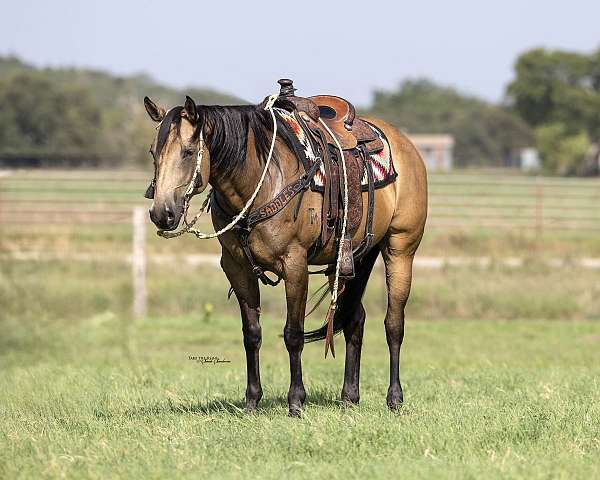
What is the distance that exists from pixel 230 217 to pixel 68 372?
3.99 m

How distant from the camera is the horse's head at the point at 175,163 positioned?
20.9 feet

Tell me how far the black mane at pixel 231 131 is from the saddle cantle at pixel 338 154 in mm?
360

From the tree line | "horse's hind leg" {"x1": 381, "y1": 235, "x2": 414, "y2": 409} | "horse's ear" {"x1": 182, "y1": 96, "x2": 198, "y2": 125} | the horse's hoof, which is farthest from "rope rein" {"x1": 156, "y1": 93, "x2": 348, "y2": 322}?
the tree line

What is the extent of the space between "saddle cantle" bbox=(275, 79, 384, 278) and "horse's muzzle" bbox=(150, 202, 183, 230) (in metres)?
1.35

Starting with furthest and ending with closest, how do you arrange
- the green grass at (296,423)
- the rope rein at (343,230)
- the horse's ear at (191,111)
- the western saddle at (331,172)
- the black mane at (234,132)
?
the rope rein at (343,230) < the western saddle at (331,172) < the black mane at (234,132) < the horse's ear at (191,111) < the green grass at (296,423)

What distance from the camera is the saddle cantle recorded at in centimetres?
750

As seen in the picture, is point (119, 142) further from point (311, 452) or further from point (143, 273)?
point (311, 452)

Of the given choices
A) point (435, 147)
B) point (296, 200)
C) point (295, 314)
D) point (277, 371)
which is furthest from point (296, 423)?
point (435, 147)

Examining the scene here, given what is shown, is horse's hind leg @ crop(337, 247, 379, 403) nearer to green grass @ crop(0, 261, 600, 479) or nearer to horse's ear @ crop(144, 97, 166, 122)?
green grass @ crop(0, 261, 600, 479)

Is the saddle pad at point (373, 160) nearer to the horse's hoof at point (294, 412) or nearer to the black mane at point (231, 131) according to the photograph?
the black mane at point (231, 131)

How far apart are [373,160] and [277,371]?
10.4 ft

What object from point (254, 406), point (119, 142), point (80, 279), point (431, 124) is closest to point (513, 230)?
point (80, 279)

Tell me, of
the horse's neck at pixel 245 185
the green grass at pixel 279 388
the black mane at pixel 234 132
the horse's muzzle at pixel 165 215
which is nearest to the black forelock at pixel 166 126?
the black mane at pixel 234 132

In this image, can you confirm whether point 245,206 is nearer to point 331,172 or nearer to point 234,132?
point 234,132
